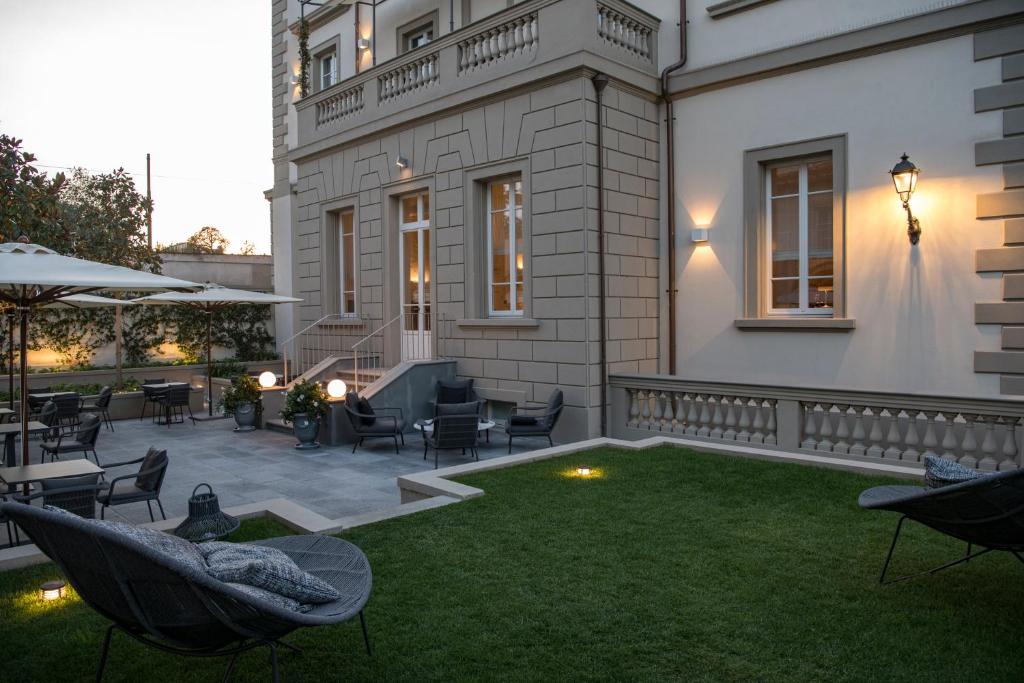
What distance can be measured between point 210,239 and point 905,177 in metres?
50.5

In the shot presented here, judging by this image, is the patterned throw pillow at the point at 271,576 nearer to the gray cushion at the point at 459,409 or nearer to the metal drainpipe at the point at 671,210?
the gray cushion at the point at 459,409

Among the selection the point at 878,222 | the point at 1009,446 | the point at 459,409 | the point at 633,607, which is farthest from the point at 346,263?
the point at 633,607

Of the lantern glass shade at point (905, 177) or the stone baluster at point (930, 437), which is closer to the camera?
the stone baluster at point (930, 437)

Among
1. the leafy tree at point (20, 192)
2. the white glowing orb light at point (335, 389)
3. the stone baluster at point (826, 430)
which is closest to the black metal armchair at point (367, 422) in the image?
the white glowing orb light at point (335, 389)

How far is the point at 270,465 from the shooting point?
9.63 metres

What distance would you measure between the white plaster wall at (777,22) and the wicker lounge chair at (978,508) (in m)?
7.09

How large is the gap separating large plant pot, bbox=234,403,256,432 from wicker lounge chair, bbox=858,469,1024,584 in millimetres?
10737

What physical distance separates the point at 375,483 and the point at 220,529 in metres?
3.78

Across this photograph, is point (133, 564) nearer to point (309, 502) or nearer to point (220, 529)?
point (220, 529)

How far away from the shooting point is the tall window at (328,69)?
16.7 metres

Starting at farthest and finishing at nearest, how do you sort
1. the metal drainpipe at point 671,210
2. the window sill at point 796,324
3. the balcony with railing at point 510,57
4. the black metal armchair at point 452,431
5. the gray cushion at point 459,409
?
the metal drainpipe at point 671,210 < the balcony with railing at point 510,57 < the gray cushion at point 459,409 < the window sill at point 796,324 < the black metal armchair at point 452,431

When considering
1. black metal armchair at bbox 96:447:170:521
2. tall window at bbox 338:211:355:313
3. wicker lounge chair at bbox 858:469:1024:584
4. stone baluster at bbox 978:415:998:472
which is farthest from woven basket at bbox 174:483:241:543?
tall window at bbox 338:211:355:313

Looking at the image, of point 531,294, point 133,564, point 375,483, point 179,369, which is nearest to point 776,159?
point 531,294

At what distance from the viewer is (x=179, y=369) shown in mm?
16578
